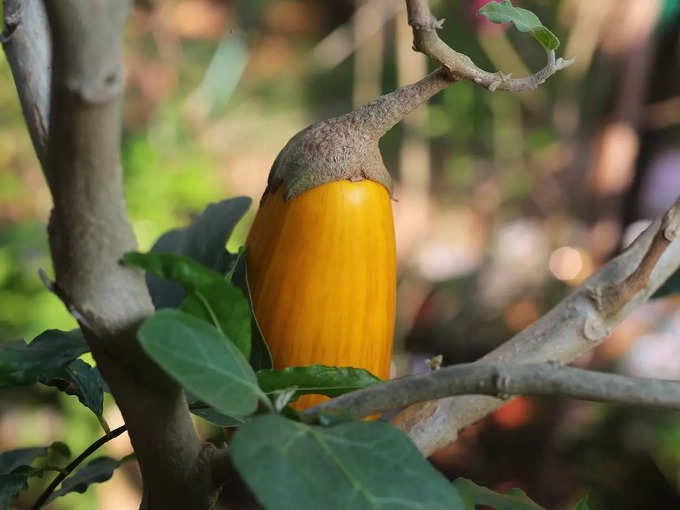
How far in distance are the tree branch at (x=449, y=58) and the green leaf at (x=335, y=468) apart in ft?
0.39

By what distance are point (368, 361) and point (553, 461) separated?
98 centimetres

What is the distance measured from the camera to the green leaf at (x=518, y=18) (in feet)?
0.87

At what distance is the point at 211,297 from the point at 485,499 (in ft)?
0.42

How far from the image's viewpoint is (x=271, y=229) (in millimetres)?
322

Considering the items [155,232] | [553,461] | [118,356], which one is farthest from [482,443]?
[118,356]

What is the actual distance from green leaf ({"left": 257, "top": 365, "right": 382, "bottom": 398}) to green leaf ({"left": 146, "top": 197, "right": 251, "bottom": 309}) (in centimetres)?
10

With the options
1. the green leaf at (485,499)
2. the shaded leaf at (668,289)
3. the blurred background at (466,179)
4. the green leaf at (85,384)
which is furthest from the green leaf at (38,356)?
the blurred background at (466,179)

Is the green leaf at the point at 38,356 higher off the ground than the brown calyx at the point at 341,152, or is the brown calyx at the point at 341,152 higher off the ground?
the brown calyx at the point at 341,152

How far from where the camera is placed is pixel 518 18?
0.87ft

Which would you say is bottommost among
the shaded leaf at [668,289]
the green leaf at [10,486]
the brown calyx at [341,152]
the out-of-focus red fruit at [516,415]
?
the out-of-focus red fruit at [516,415]

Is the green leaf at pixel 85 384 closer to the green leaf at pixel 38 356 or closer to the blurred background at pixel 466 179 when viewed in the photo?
the green leaf at pixel 38 356

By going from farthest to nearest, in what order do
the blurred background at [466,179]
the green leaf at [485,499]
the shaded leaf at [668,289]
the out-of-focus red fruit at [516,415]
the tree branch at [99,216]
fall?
the out-of-focus red fruit at [516,415], the blurred background at [466,179], the shaded leaf at [668,289], the green leaf at [485,499], the tree branch at [99,216]

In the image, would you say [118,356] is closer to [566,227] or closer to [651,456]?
[651,456]

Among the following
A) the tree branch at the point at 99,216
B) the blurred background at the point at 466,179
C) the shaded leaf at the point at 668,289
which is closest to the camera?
the tree branch at the point at 99,216
